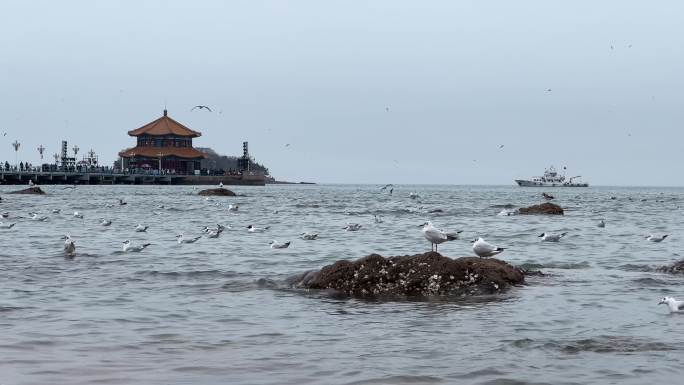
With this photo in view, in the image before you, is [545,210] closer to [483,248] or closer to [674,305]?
[483,248]

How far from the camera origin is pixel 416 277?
12992mm

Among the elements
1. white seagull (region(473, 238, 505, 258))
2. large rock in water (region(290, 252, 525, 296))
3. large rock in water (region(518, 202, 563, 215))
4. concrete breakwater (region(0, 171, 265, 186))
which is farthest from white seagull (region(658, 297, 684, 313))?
concrete breakwater (region(0, 171, 265, 186))

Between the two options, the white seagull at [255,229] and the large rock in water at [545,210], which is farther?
the large rock in water at [545,210]

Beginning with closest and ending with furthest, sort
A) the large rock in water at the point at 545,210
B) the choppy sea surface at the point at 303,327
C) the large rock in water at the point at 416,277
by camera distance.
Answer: the choppy sea surface at the point at 303,327
the large rock in water at the point at 416,277
the large rock in water at the point at 545,210

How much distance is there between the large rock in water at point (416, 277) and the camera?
12.9m

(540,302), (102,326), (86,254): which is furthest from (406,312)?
(86,254)

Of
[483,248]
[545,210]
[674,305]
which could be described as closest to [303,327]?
[674,305]

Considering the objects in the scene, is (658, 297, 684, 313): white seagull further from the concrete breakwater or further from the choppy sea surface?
the concrete breakwater

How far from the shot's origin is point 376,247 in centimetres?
2367

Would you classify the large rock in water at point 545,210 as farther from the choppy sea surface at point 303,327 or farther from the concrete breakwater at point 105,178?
the concrete breakwater at point 105,178

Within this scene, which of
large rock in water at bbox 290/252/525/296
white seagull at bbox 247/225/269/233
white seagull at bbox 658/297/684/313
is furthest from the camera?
white seagull at bbox 247/225/269/233

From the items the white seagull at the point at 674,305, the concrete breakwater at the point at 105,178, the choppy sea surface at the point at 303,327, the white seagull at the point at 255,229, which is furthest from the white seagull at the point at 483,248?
the concrete breakwater at the point at 105,178

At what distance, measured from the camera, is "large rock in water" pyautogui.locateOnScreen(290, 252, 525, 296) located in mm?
A: 12867

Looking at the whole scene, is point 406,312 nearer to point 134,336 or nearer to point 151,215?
point 134,336
